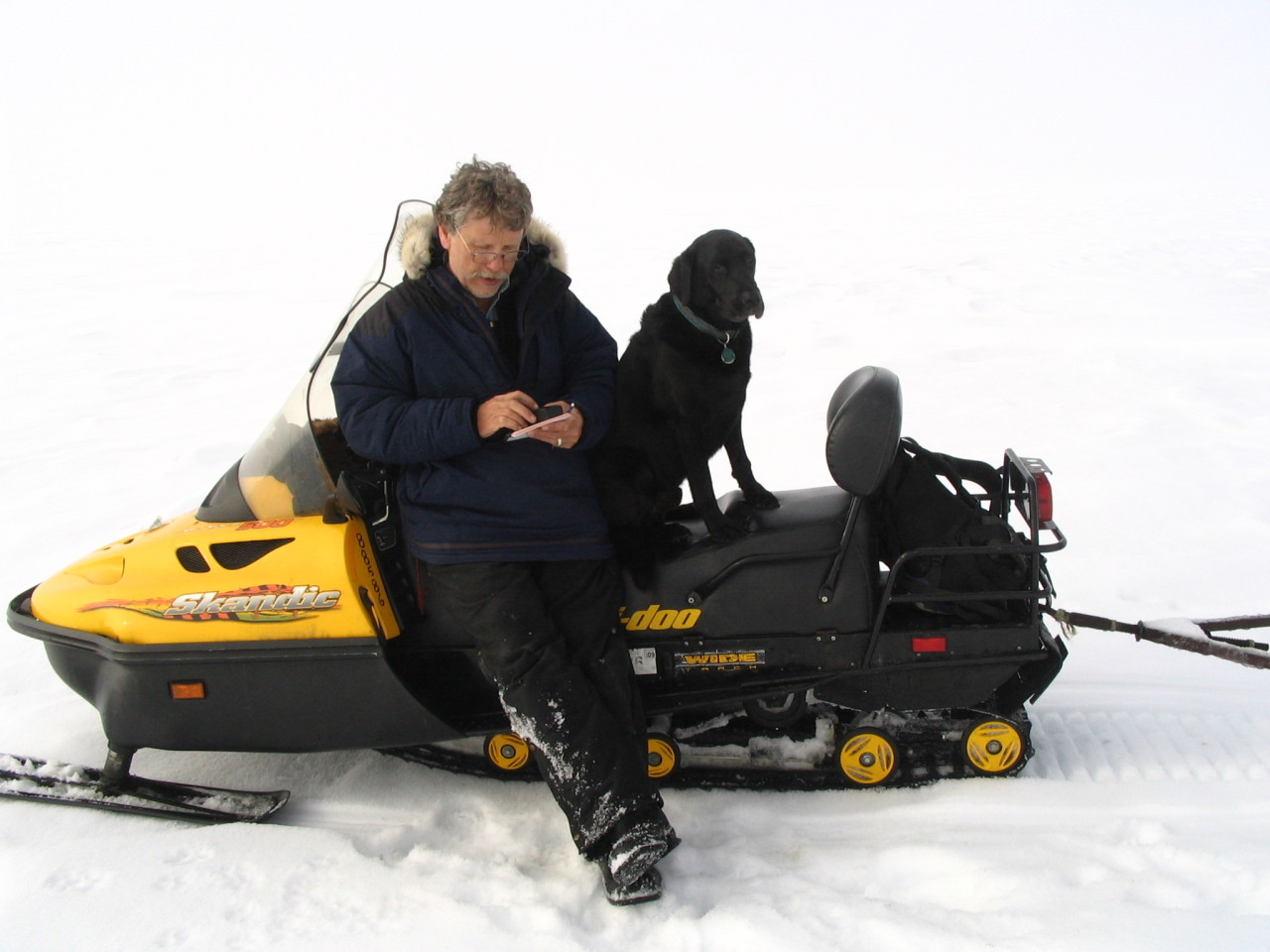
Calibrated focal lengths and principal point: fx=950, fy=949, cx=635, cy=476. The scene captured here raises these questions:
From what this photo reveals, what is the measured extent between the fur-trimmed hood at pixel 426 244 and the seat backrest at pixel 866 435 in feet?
2.82

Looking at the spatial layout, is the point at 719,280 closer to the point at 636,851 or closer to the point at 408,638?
the point at 408,638

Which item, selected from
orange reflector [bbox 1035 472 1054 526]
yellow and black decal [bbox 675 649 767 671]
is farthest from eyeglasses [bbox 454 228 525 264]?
orange reflector [bbox 1035 472 1054 526]

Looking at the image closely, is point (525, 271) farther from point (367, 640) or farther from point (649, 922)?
point (649, 922)

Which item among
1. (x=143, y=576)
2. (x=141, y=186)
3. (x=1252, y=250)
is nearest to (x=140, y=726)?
(x=143, y=576)

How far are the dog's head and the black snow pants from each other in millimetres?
745

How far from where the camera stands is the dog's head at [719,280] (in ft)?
8.00

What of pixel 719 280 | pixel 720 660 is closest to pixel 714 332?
pixel 719 280

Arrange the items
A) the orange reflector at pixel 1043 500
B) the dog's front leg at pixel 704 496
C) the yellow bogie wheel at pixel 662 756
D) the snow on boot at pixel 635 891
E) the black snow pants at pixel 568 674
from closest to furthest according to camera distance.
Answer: the snow on boot at pixel 635 891 < the black snow pants at pixel 568 674 < the orange reflector at pixel 1043 500 < the dog's front leg at pixel 704 496 < the yellow bogie wheel at pixel 662 756

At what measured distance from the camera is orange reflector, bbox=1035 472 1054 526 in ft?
7.89

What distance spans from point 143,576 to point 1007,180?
19.7 meters

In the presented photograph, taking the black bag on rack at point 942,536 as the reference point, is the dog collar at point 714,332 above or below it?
above

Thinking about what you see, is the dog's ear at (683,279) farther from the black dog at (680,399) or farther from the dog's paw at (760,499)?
the dog's paw at (760,499)

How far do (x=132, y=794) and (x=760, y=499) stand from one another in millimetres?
1919

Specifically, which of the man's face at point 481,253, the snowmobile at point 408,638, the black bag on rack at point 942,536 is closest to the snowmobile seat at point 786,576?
the snowmobile at point 408,638
